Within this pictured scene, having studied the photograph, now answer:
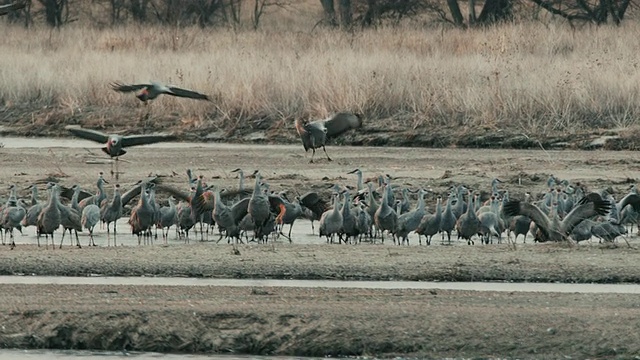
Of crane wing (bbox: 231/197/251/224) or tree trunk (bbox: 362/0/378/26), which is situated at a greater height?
crane wing (bbox: 231/197/251/224)

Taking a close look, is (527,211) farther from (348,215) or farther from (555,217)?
(348,215)

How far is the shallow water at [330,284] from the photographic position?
1169 cm

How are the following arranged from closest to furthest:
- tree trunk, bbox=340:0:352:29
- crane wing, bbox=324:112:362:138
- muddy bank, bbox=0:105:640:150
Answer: crane wing, bbox=324:112:362:138
muddy bank, bbox=0:105:640:150
tree trunk, bbox=340:0:352:29

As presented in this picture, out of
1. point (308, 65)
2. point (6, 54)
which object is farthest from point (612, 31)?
point (6, 54)

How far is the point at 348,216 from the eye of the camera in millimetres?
14781

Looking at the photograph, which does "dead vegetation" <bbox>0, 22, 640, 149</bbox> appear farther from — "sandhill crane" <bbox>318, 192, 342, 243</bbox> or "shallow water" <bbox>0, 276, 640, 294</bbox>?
"shallow water" <bbox>0, 276, 640, 294</bbox>

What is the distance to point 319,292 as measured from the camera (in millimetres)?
11141

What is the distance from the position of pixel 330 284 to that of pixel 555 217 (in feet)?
10.9

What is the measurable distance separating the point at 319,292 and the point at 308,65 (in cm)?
1472

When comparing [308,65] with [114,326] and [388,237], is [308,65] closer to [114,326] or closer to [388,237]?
[388,237]

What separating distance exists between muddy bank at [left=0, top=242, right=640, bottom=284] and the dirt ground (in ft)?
0.05

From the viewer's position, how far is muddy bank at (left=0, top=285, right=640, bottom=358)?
32.1 ft

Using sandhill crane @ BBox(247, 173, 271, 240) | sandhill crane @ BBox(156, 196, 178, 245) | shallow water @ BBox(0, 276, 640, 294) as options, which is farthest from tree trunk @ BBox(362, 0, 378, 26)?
shallow water @ BBox(0, 276, 640, 294)

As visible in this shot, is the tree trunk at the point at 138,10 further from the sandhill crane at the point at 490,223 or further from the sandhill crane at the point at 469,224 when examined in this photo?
the sandhill crane at the point at 469,224
